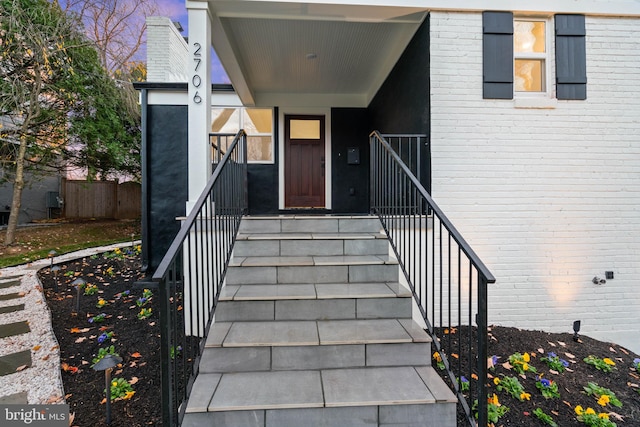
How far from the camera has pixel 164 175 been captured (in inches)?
171

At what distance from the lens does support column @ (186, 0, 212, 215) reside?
3.08 meters

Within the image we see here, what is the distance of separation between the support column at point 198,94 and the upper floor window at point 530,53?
3.40 m

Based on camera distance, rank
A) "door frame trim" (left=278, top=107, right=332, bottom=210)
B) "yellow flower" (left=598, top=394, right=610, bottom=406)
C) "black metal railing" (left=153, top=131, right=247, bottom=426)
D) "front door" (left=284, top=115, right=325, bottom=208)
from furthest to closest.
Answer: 1. "front door" (left=284, top=115, right=325, bottom=208)
2. "door frame trim" (left=278, top=107, right=332, bottom=210)
3. "yellow flower" (left=598, top=394, right=610, bottom=406)
4. "black metal railing" (left=153, top=131, right=247, bottom=426)

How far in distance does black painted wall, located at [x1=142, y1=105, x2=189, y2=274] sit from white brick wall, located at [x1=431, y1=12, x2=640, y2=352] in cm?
334

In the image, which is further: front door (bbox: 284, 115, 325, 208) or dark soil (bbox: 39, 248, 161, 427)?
front door (bbox: 284, 115, 325, 208)

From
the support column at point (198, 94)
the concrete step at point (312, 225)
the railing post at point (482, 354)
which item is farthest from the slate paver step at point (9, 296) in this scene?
the railing post at point (482, 354)

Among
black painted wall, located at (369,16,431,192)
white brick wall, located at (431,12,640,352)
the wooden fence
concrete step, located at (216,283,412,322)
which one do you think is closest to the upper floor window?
white brick wall, located at (431,12,640,352)

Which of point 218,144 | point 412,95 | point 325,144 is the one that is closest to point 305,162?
point 325,144

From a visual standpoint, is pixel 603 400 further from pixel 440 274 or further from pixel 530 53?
pixel 530 53

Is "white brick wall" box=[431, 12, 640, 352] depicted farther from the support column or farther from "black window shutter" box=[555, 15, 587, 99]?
the support column

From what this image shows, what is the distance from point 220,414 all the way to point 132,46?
376 inches

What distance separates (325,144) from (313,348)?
14.9 feet

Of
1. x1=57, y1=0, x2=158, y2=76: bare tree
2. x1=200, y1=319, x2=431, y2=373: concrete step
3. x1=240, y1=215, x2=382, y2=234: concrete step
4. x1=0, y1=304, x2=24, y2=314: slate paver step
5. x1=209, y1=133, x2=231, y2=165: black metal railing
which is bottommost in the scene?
x1=0, y1=304, x2=24, y2=314: slate paver step

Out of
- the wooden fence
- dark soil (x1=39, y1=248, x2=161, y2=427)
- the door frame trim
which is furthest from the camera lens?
the wooden fence
